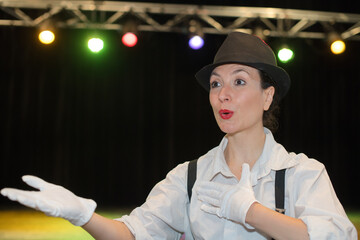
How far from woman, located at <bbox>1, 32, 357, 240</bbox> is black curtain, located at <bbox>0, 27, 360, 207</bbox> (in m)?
5.13

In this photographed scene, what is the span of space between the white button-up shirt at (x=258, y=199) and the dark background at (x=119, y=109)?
524 cm

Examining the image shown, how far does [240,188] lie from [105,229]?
1.60ft

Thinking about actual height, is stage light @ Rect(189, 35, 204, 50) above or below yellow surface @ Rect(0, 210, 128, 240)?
above

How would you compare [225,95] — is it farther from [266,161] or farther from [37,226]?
[37,226]

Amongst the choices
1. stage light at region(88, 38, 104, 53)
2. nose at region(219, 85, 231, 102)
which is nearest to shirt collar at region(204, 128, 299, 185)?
nose at region(219, 85, 231, 102)

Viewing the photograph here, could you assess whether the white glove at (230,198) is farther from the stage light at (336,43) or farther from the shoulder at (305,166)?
the stage light at (336,43)

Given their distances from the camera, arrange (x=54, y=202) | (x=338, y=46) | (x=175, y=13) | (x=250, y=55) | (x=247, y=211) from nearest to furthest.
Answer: (x=54, y=202) < (x=247, y=211) < (x=250, y=55) < (x=175, y=13) < (x=338, y=46)

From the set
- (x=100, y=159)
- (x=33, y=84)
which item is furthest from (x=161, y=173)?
(x=33, y=84)

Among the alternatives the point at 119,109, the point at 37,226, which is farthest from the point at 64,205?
the point at 119,109

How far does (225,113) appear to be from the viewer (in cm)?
162

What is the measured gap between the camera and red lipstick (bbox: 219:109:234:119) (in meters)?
1.61

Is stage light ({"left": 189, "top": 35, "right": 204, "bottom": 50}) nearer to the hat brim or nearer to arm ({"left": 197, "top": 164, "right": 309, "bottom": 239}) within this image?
the hat brim

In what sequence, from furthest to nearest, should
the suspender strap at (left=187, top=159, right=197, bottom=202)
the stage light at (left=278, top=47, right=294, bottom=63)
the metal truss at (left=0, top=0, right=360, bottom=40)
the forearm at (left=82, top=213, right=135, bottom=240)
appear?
the stage light at (left=278, top=47, right=294, bottom=63)
the metal truss at (left=0, top=0, right=360, bottom=40)
the suspender strap at (left=187, top=159, right=197, bottom=202)
the forearm at (left=82, top=213, right=135, bottom=240)

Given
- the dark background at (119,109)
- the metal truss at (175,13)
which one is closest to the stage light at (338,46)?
the metal truss at (175,13)
